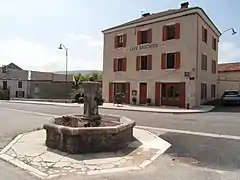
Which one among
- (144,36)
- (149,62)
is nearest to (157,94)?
(149,62)

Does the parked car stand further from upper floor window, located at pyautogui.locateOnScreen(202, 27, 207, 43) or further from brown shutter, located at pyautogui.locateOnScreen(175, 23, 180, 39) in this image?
brown shutter, located at pyautogui.locateOnScreen(175, 23, 180, 39)

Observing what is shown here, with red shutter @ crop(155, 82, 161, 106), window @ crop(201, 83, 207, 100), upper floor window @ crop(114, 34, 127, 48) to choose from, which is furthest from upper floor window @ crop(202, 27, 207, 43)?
upper floor window @ crop(114, 34, 127, 48)

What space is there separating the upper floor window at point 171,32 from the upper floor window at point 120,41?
5.21 m

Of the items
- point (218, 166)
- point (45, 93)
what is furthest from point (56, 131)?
point (45, 93)

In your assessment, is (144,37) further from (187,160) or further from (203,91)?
(187,160)

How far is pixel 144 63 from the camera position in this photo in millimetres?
28266

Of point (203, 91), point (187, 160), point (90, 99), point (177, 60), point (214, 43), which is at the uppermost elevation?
point (214, 43)

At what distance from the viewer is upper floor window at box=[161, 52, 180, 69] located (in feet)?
82.9

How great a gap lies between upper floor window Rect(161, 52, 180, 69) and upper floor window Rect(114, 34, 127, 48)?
5619mm

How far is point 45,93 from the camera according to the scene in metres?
52.3

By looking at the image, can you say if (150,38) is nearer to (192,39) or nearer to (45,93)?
(192,39)

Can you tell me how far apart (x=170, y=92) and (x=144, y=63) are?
13.7 ft

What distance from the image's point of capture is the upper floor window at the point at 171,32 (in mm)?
25453

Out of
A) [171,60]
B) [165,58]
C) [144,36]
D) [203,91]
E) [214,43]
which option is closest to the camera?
[171,60]
